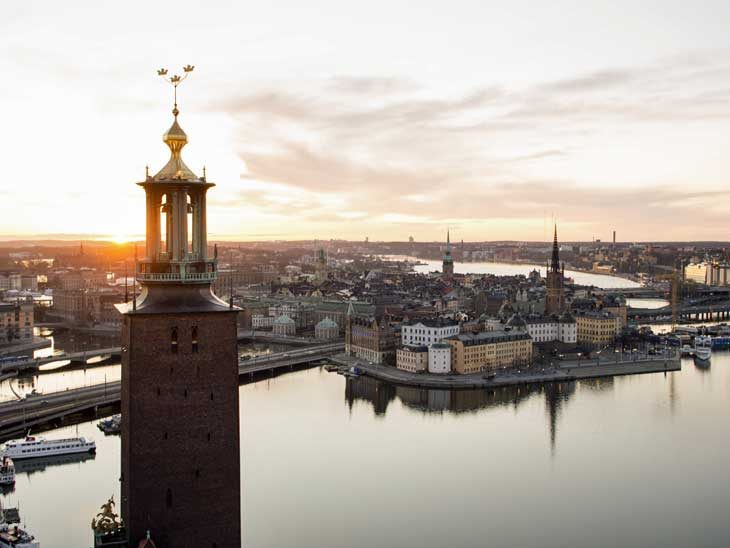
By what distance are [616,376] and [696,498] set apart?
14.6 meters

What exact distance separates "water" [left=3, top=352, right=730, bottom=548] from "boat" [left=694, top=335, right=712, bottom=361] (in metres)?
9.00

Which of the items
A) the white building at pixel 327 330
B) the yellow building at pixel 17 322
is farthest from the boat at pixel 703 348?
the yellow building at pixel 17 322

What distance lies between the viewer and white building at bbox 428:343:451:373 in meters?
30.1

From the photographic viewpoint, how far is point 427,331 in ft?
106

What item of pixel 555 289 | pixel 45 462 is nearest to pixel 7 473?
pixel 45 462

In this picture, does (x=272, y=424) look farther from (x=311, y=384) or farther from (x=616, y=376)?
(x=616, y=376)

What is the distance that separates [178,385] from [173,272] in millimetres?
923

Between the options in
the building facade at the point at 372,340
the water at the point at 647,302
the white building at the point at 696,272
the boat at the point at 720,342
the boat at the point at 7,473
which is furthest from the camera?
the white building at the point at 696,272

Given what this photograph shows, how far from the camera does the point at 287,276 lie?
80.8 meters

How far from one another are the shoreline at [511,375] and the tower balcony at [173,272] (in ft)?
71.8

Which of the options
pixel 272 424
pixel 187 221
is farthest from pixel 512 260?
pixel 187 221

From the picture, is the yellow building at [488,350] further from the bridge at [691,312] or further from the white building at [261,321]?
the bridge at [691,312]

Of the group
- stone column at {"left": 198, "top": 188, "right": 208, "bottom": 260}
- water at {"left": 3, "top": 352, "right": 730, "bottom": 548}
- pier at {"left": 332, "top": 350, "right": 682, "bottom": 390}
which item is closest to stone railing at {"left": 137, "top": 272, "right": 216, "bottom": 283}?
stone column at {"left": 198, "top": 188, "right": 208, "bottom": 260}

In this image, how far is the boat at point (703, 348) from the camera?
113 ft
